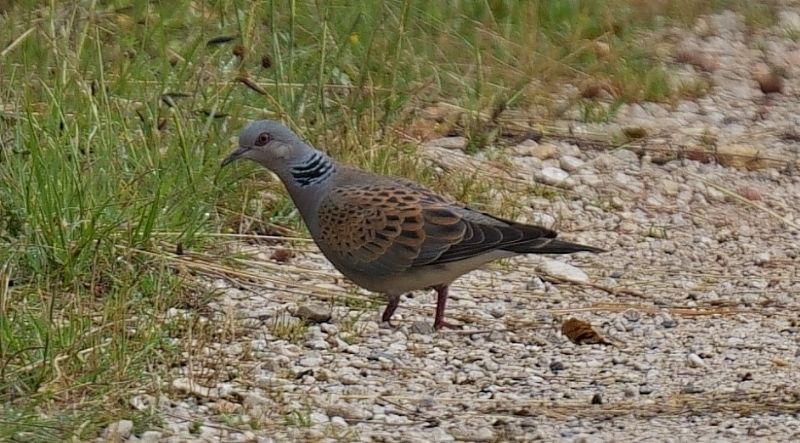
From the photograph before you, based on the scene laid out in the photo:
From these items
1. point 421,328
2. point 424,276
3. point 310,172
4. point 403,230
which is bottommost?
point 421,328

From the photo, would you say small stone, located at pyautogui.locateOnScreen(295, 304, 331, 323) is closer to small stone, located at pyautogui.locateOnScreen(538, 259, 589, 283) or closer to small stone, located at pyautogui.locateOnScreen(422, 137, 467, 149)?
small stone, located at pyautogui.locateOnScreen(538, 259, 589, 283)

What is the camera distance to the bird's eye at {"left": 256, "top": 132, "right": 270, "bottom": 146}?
5.99 m

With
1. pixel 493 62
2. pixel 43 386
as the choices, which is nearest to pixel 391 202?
pixel 43 386

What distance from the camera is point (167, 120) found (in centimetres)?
658

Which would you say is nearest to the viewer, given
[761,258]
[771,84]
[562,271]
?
[562,271]

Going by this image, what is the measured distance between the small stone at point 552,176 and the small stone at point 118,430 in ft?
11.3

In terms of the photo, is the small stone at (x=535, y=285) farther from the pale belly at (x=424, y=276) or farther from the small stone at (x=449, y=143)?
the small stone at (x=449, y=143)

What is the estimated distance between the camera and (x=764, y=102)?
360 inches

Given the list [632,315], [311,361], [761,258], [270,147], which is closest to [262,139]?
[270,147]

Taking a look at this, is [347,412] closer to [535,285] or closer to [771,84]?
[535,285]

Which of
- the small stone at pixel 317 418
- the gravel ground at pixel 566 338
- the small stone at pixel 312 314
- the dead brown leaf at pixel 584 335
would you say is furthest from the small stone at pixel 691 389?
the small stone at pixel 312 314

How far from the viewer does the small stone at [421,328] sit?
18.7 ft

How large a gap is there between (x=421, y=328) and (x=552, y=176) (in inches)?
80.4

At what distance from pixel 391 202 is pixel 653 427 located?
1492mm
